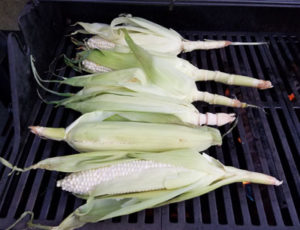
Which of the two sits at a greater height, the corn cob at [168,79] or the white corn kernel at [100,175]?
the corn cob at [168,79]

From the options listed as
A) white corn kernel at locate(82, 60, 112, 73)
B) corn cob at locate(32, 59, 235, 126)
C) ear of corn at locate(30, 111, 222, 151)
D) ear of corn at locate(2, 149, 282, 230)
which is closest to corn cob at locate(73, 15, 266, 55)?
white corn kernel at locate(82, 60, 112, 73)

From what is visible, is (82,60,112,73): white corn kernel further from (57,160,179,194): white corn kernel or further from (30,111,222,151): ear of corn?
(57,160,179,194): white corn kernel

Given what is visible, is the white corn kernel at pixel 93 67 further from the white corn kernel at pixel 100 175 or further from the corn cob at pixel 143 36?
the white corn kernel at pixel 100 175

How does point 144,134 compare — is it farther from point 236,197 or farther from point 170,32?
point 170,32

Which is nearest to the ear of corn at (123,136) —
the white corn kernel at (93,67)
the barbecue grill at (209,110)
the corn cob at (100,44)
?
the barbecue grill at (209,110)

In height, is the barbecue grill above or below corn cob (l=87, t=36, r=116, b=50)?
below

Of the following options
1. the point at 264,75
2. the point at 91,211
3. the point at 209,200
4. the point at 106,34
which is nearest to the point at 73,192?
the point at 91,211
